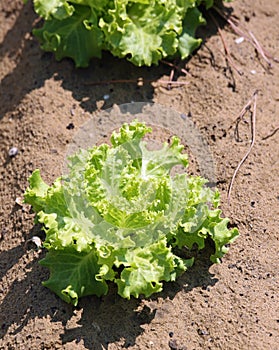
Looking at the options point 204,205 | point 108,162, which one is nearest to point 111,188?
point 108,162

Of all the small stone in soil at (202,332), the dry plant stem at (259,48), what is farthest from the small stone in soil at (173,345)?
the dry plant stem at (259,48)

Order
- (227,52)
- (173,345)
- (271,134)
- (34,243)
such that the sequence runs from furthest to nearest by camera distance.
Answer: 1. (227,52)
2. (271,134)
3. (34,243)
4. (173,345)

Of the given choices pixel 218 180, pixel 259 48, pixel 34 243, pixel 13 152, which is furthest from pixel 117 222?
pixel 259 48

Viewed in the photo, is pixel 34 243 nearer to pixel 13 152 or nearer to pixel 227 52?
pixel 13 152

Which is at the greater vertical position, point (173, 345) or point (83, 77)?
point (83, 77)

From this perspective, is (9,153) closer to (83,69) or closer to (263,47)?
(83,69)

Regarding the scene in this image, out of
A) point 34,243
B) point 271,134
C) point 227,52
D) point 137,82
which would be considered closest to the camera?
point 34,243
